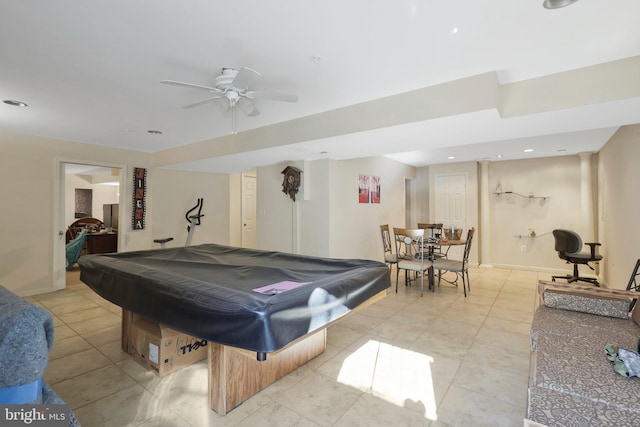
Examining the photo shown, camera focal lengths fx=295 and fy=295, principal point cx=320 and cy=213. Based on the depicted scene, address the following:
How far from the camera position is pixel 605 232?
16.0 ft

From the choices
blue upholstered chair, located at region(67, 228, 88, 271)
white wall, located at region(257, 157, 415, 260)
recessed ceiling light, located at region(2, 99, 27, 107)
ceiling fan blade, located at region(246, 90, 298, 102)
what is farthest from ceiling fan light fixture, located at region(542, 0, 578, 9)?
blue upholstered chair, located at region(67, 228, 88, 271)

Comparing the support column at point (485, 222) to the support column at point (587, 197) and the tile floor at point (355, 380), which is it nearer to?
the support column at point (587, 197)

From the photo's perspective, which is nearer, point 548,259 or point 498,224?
point 548,259

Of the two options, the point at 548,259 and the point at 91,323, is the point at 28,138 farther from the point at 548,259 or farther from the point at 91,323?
the point at 548,259

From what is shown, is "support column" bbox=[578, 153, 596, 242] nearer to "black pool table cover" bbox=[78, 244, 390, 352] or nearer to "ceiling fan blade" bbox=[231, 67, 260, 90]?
"black pool table cover" bbox=[78, 244, 390, 352]

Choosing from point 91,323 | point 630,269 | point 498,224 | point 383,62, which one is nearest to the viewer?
point 383,62

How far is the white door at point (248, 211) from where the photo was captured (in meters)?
7.71

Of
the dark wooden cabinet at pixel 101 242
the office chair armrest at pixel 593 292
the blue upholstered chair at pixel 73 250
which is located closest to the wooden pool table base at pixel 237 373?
the office chair armrest at pixel 593 292

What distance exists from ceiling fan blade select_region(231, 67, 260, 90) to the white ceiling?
20 cm

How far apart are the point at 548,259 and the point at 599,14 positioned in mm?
5642

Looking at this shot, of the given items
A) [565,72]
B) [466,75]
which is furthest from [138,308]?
[565,72]

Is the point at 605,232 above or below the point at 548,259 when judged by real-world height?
above

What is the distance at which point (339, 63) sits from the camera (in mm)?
2314

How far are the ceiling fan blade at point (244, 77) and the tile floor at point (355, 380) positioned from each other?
223 cm
